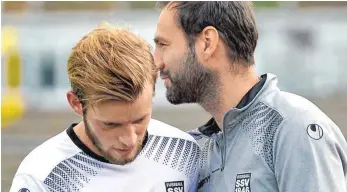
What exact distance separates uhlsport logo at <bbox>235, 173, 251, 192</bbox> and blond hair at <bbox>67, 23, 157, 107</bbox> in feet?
1.56

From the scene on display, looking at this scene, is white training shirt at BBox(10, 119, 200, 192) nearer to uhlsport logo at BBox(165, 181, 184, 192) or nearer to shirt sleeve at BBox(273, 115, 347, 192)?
uhlsport logo at BBox(165, 181, 184, 192)

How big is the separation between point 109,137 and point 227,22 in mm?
685

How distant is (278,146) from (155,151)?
21.0 inches

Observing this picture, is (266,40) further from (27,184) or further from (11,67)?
(27,184)

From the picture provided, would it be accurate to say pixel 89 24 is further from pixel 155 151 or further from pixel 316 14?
pixel 155 151

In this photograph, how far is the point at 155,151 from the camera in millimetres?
3338

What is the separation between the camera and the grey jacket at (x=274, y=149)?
2.97m

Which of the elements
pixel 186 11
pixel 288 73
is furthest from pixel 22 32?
pixel 186 11

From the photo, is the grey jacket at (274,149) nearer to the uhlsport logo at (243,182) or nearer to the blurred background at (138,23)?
the uhlsport logo at (243,182)

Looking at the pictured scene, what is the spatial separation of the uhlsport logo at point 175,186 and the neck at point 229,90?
0.27m

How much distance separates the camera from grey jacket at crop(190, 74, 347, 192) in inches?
117

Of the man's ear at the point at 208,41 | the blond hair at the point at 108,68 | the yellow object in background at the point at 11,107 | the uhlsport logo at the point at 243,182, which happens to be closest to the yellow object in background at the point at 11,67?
the yellow object in background at the point at 11,107

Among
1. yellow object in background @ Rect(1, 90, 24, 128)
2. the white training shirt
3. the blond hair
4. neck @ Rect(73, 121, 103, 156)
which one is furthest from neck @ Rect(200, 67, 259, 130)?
yellow object in background @ Rect(1, 90, 24, 128)

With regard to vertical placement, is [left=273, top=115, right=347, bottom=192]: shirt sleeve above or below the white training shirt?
above
